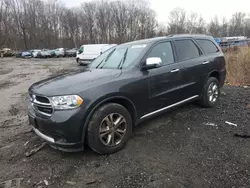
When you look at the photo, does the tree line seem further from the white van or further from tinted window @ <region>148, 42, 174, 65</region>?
tinted window @ <region>148, 42, 174, 65</region>

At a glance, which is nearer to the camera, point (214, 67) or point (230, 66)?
point (214, 67)

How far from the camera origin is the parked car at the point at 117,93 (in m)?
2.70

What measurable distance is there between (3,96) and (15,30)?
5881cm

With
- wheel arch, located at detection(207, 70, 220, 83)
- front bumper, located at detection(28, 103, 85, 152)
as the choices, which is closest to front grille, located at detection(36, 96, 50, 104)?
front bumper, located at detection(28, 103, 85, 152)

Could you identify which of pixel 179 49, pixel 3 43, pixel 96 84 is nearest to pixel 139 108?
pixel 96 84

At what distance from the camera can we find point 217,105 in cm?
505

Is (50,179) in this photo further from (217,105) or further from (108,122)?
(217,105)

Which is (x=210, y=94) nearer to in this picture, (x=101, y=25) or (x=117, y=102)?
(x=117, y=102)

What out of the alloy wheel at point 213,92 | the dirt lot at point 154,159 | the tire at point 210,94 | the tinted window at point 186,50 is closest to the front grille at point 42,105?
the dirt lot at point 154,159

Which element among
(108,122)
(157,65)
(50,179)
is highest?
(157,65)

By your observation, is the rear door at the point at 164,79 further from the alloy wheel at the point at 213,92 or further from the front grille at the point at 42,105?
the front grille at the point at 42,105

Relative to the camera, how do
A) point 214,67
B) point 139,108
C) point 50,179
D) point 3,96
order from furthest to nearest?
point 3,96, point 214,67, point 139,108, point 50,179

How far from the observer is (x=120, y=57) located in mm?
3861

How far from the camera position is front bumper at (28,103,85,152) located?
8.68 ft
